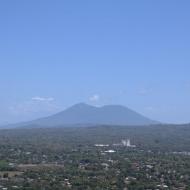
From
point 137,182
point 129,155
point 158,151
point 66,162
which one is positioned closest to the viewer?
point 137,182

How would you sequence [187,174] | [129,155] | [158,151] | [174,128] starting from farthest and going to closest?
[174,128] → [158,151] → [129,155] → [187,174]

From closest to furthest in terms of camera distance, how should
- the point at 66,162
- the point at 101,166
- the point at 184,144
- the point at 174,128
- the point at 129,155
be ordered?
the point at 101,166, the point at 66,162, the point at 129,155, the point at 184,144, the point at 174,128

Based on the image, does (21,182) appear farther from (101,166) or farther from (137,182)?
(101,166)

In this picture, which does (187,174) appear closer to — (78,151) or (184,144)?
(78,151)

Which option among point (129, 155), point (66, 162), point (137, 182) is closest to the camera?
point (137, 182)

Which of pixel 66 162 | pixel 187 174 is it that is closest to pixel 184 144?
pixel 66 162

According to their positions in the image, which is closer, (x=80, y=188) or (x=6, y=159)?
(x=80, y=188)

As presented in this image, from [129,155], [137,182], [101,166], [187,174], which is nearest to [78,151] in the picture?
[129,155]

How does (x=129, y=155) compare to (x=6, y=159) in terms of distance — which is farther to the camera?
(x=129, y=155)
